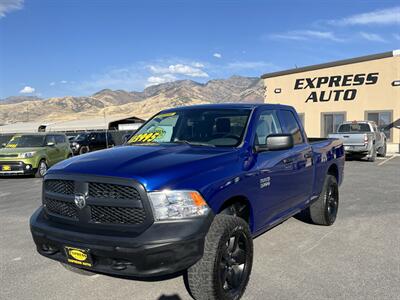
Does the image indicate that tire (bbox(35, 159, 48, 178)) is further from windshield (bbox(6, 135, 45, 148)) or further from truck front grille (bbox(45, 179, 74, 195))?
truck front grille (bbox(45, 179, 74, 195))

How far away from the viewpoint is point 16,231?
20.6 feet

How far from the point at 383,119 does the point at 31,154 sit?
20417 mm

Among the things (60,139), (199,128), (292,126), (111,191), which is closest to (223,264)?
(111,191)

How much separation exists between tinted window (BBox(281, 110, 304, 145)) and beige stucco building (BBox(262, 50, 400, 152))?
794 inches

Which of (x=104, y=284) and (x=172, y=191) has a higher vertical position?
(x=172, y=191)

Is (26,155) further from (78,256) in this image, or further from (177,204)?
(177,204)

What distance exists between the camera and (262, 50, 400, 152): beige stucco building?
79.8 ft

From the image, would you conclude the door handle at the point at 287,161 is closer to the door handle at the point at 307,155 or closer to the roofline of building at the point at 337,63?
the door handle at the point at 307,155

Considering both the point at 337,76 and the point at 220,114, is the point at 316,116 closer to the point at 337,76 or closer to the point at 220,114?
the point at 337,76

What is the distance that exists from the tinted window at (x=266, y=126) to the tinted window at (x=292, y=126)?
0.27 meters

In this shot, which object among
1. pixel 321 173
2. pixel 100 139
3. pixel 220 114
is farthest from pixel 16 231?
pixel 100 139

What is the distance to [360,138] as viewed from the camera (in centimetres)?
1680

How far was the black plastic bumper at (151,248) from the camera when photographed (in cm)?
303

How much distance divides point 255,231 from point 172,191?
1.38 meters
